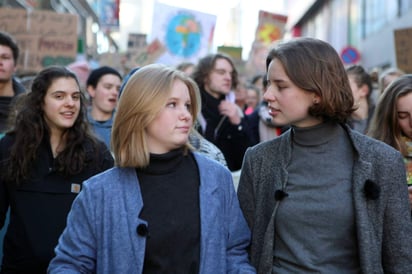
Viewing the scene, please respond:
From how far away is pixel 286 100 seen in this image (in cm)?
241

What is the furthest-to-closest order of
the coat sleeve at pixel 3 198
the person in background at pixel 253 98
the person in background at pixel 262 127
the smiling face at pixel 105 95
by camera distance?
1. the person in background at pixel 253 98
2. the person in background at pixel 262 127
3. the smiling face at pixel 105 95
4. the coat sleeve at pixel 3 198

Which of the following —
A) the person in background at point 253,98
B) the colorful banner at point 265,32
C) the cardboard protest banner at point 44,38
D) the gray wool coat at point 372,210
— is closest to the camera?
the gray wool coat at point 372,210

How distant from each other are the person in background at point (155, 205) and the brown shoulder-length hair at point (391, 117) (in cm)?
110

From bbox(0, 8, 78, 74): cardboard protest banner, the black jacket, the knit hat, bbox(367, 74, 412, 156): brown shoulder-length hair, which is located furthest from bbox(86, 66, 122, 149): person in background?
bbox(367, 74, 412, 156): brown shoulder-length hair

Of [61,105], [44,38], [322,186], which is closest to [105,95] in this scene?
[61,105]

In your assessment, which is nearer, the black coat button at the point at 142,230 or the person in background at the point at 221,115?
the black coat button at the point at 142,230

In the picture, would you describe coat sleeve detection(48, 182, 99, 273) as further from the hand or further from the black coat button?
the hand

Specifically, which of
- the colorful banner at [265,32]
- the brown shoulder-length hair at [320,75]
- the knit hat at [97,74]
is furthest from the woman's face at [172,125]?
the colorful banner at [265,32]

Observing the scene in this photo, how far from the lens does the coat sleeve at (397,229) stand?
228 cm

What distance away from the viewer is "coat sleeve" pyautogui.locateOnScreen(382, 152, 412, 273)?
2281 millimetres

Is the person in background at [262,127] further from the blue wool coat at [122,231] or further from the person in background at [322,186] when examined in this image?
the blue wool coat at [122,231]

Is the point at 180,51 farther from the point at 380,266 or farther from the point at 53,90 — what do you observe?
the point at 380,266

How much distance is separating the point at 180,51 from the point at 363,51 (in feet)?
56.3

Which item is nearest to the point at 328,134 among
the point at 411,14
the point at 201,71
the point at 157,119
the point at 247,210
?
the point at 247,210
